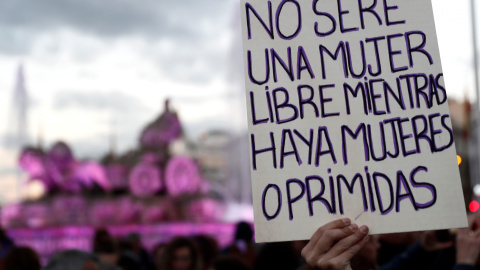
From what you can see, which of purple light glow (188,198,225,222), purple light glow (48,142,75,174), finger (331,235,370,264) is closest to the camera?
finger (331,235,370,264)

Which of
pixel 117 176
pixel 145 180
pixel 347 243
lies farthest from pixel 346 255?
pixel 117 176

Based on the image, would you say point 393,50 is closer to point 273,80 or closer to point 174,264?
point 273,80

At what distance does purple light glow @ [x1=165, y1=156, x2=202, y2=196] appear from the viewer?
36.2 metres

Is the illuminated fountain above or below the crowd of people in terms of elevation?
above

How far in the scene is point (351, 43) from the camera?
2.38 meters

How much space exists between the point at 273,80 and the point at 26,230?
89.4 ft

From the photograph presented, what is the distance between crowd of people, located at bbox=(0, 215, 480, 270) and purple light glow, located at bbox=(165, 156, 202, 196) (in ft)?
92.3

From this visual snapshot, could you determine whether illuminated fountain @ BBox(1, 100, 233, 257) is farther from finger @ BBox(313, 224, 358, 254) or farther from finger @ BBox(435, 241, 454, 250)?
finger @ BBox(313, 224, 358, 254)

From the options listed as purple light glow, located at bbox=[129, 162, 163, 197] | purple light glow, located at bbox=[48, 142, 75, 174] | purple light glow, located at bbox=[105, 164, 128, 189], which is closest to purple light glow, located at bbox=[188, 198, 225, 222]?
purple light glow, located at bbox=[129, 162, 163, 197]

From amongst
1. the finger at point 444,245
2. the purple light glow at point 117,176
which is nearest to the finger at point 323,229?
the finger at point 444,245

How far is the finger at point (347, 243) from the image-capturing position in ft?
6.57

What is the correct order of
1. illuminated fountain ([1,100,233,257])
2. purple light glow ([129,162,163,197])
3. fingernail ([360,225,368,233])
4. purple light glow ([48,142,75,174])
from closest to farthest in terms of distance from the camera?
1. fingernail ([360,225,368,233])
2. illuminated fountain ([1,100,233,257])
3. purple light glow ([48,142,75,174])
4. purple light glow ([129,162,163,197])

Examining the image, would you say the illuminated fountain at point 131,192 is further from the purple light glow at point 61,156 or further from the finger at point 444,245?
the finger at point 444,245

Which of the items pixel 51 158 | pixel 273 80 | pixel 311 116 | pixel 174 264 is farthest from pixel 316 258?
pixel 51 158
